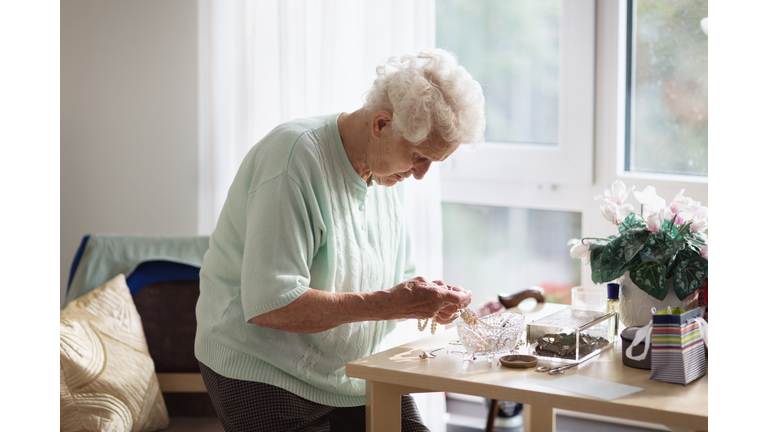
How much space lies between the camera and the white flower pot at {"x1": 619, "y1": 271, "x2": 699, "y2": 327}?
142 centimetres

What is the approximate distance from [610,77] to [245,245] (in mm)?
1510

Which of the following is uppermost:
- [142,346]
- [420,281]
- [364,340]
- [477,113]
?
[477,113]

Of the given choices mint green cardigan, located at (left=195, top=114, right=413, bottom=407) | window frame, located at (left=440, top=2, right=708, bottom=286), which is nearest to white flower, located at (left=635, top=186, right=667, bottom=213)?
mint green cardigan, located at (left=195, top=114, right=413, bottom=407)

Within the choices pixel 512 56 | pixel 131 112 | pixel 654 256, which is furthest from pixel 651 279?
pixel 131 112

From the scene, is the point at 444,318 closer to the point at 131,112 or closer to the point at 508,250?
the point at 508,250

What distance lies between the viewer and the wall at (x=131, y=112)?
269 centimetres

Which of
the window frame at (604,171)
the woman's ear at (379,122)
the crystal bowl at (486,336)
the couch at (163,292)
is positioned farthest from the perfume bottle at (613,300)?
the couch at (163,292)

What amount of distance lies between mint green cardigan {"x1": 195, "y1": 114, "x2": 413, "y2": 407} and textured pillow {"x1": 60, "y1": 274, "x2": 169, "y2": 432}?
1.57 ft

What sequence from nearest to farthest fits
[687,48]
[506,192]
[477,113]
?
[477,113] → [687,48] → [506,192]

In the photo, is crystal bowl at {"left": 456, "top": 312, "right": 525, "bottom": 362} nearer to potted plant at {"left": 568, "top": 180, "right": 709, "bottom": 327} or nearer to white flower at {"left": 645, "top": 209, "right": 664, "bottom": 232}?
potted plant at {"left": 568, "top": 180, "right": 709, "bottom": 327}

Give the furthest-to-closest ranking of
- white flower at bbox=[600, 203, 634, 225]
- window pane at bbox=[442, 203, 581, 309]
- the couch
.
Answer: window pane at bbox=[442, 203, 581, 309], the couch, white flower at bbox=[600, 203, 634, 225]

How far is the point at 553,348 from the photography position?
135 cm

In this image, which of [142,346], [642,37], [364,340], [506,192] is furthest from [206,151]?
[642,37]
